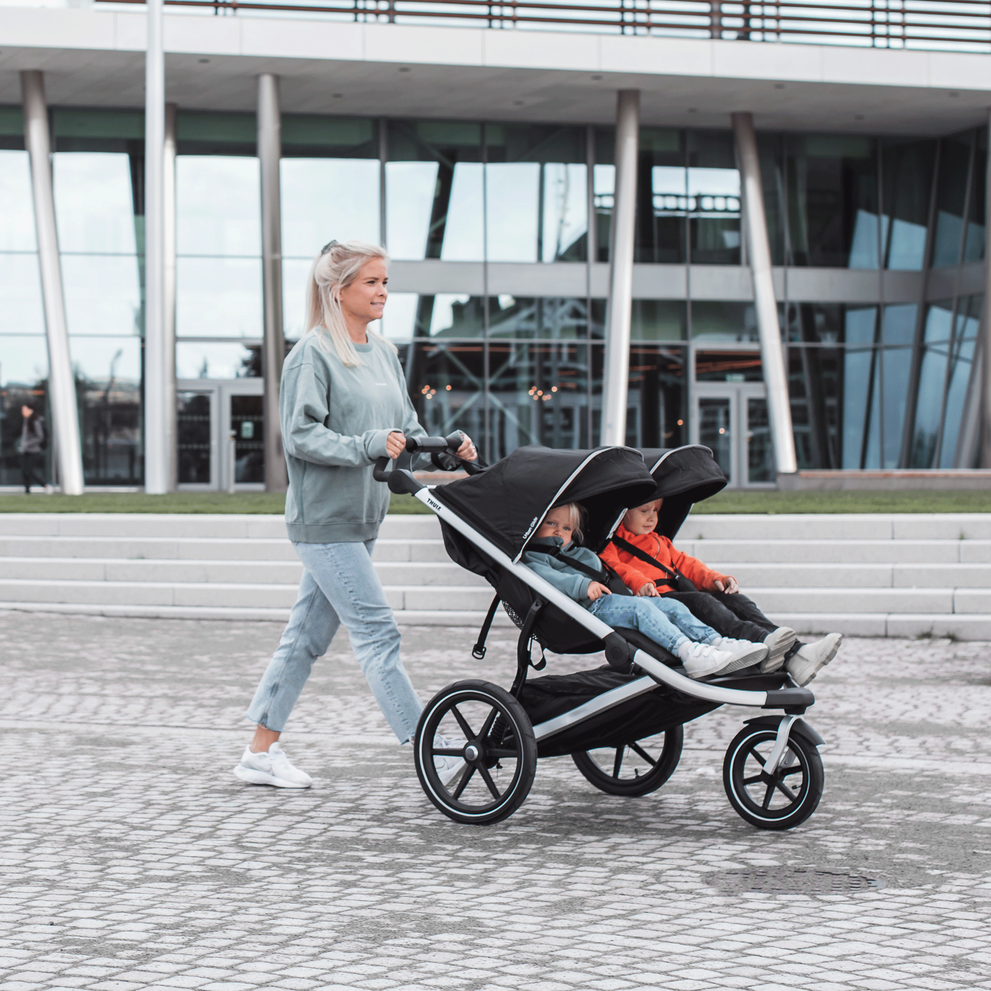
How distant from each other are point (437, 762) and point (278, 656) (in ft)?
2.65

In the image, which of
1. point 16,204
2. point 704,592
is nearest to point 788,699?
point 704,592

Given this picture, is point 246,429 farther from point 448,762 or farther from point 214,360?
point 448,762

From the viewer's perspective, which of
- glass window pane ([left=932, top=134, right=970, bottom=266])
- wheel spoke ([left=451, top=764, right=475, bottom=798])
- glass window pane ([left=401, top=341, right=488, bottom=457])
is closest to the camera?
wheel spoke ([left=451, top=764, right=475, bottom=798])

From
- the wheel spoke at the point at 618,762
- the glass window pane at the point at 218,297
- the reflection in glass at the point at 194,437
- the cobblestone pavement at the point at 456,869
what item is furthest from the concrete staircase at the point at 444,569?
the glass window pane at the point at 218,297

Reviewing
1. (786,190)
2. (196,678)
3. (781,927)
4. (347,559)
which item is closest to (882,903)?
(781,927)

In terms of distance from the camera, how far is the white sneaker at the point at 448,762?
16.3 ft

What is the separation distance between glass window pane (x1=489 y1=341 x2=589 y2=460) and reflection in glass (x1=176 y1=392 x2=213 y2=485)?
19.6 ft

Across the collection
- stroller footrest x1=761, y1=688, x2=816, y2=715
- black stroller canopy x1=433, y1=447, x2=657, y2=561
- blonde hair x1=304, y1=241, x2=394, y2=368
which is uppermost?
blonde hair x1=304, y1=241, x2=394, y2=368

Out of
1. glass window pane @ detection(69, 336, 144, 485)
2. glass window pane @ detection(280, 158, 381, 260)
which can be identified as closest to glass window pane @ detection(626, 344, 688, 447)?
glass window pane @ detection(280, 158, 381, 260)

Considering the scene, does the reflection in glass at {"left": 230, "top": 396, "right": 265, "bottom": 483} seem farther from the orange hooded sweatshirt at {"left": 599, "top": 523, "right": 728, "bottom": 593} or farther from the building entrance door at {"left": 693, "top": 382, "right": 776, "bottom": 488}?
the orange hooded sweatshirt at {"left": 599, "top": 523, "right": 728, "bottom": 593}

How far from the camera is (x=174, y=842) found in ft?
15.2

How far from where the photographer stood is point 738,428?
30.1 metres

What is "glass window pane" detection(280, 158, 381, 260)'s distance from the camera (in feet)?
93.0

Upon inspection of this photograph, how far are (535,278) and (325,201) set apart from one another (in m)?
4.72
